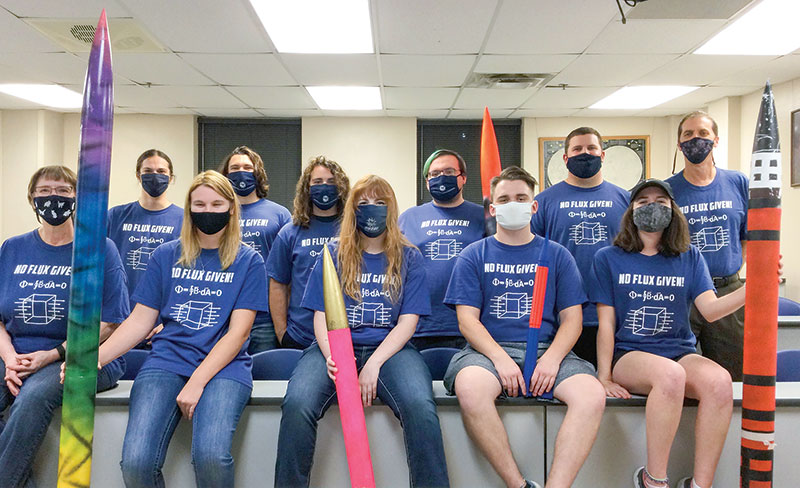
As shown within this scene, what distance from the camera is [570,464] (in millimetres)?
1754

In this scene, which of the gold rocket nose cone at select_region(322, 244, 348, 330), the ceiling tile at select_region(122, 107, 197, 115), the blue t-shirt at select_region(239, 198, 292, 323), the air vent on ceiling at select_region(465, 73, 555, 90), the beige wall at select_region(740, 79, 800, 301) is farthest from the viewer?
the ceiling tile at select_region(122, 107, 197, 115)

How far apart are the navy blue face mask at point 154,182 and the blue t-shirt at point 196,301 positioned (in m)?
0.88

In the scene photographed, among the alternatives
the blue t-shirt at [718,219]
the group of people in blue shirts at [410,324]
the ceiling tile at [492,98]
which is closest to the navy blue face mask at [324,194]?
the group of people in blue shirts at [410,324]

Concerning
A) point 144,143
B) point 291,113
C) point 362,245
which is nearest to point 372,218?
Result: point 362,245

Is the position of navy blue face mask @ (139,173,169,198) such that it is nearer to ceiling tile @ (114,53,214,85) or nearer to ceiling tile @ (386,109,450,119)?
ceiling tile @ (114,53,214,85)

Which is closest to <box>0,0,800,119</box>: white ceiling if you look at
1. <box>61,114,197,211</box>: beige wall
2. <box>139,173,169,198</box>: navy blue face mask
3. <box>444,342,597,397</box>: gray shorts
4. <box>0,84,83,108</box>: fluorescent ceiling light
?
<box>0,84,83,108</box>: fluorescent ceiling light

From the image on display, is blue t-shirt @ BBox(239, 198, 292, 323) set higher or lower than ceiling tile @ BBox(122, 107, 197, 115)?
lower

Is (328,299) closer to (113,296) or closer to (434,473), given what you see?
(434,473)

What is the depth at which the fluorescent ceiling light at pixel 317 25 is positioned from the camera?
3.69m

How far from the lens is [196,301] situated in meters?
2.02

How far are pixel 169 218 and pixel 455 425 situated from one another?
1.86 m

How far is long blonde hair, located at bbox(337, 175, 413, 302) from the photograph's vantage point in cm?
216

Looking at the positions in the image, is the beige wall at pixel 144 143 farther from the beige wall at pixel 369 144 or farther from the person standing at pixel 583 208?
the person standing at pixel 583 208

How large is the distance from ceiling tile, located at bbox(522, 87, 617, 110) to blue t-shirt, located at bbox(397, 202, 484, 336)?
3669 millimetres
